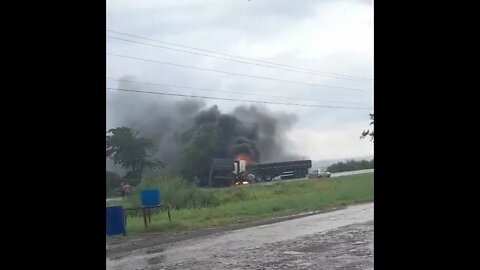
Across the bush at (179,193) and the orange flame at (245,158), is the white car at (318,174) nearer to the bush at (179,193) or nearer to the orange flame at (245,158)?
the orange flame at (245,158)

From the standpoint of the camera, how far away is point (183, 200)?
7.74 metres

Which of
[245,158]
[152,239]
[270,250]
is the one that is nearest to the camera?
[270,250]

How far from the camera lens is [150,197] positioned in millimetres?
7062

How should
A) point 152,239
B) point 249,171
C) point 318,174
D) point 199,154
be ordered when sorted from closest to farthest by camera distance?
point 152,239, point 199,154, point 249,171, point 318,174

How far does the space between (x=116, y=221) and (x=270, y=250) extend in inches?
71.8

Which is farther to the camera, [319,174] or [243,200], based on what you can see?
[319,174]

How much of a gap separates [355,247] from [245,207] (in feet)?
11.5

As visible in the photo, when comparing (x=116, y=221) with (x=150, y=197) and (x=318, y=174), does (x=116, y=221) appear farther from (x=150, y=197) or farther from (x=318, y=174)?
(x=318, y=174)

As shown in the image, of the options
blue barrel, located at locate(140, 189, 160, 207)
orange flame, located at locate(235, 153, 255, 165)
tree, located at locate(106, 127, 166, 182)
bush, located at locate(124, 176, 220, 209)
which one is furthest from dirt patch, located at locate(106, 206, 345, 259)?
orange flame, located at locate(235, 153, 255, 165)

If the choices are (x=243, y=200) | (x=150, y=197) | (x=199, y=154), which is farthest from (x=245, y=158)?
(x=150, y=197)

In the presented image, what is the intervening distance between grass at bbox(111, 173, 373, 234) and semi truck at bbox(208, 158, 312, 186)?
15 cm
